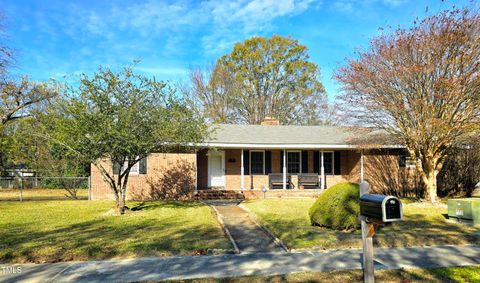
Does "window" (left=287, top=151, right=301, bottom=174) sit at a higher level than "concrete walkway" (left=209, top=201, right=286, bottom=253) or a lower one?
higher

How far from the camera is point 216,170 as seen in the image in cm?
1944

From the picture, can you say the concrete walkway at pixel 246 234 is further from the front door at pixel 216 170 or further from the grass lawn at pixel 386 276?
the front door at pixel 216 170

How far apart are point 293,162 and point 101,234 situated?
525 inches

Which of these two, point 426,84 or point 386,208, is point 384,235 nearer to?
point 386,208

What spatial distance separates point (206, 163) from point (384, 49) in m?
10.2

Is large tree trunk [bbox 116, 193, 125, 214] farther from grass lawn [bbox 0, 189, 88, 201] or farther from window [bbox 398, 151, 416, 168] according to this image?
window [bbox 398, 151, 416, 168]

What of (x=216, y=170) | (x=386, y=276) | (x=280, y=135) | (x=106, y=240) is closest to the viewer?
(x=386, y=276)

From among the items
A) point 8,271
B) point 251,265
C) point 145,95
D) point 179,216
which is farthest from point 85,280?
point 145,95

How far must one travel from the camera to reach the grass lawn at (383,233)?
7629mm

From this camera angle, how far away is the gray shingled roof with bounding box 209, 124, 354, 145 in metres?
18.7

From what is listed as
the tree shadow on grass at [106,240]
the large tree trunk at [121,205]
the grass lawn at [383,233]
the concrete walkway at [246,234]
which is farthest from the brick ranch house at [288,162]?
the tree shadow on grass at [106,240]

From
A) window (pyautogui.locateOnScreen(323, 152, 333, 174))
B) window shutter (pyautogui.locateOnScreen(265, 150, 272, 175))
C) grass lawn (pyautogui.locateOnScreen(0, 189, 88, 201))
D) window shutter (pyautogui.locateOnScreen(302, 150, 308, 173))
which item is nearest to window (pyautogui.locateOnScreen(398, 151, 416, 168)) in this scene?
window (pyautogui.locateOnScreen(323, 152, 333, 174))

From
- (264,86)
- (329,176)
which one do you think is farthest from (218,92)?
(329,176)

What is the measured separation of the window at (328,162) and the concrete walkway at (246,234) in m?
9.26
